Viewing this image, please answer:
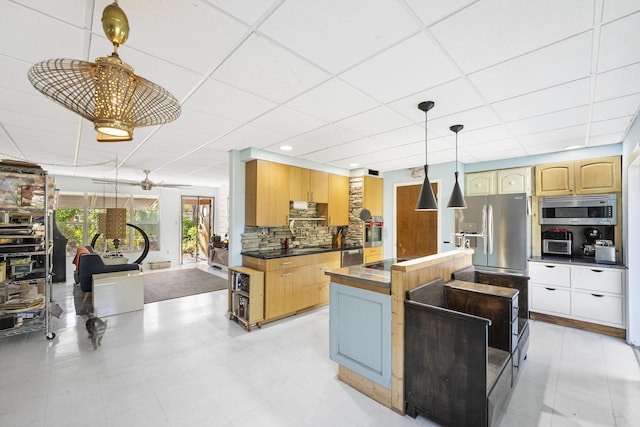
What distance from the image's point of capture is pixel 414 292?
2092mm

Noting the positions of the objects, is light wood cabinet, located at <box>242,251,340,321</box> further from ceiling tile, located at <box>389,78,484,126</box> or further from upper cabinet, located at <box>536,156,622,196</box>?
upper cabinet, located at <box>536,156,622,196</box>

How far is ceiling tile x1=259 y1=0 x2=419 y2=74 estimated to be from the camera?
1.35 m

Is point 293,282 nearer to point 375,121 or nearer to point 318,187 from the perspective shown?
point 318,187

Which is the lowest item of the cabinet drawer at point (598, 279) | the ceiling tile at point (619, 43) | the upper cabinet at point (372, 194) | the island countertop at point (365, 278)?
the cabinet drawer at point (598, 279)

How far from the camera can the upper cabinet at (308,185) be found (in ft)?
15.0

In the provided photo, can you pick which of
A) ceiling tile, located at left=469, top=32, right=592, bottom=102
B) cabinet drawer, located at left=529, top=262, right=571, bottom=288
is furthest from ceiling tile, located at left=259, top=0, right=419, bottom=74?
cabinet drawer, located at left=529, top=262, right=571, bottom=288

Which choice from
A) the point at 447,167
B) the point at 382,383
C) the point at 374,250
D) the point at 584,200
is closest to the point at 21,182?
the point at 382,383

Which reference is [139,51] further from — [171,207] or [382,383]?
[171,207]

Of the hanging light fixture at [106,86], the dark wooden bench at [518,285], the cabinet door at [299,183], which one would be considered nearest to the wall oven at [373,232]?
the cabinet door at [299,183]

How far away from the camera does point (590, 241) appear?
4.01m

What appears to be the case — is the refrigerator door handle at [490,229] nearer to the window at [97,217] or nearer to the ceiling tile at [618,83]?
the ceiling tile at [618,83]

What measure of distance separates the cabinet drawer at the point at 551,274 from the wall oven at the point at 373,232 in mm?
2495

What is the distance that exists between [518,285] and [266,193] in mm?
3238

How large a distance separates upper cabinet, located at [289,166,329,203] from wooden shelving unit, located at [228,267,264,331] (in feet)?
4.65
